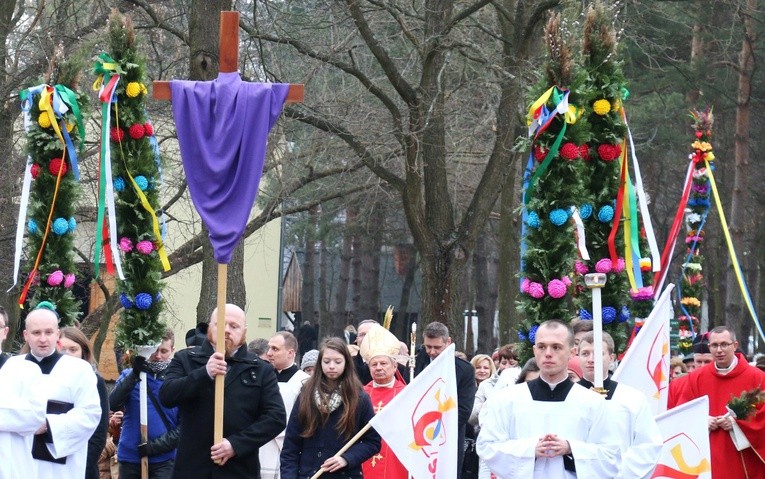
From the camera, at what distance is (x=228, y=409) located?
8.67 metres

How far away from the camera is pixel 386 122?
1962 centimetres

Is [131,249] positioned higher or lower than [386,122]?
lower

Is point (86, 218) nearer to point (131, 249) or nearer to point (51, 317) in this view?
point (131, 249)

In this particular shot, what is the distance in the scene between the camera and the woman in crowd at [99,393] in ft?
31.0

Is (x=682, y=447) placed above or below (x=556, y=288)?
below

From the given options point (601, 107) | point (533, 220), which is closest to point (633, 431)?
point (533, 220)

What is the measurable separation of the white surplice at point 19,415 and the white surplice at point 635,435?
150 inches

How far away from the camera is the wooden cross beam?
8984 mm

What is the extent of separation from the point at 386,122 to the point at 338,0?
2124mm

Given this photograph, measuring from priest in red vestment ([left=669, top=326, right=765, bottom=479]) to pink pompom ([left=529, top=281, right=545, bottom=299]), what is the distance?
1644mm

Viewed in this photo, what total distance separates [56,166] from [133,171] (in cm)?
101

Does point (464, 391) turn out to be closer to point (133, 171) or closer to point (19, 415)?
point (133, 171)

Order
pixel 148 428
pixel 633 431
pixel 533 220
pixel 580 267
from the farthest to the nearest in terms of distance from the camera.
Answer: pixel 580 267 < pixel 533 220 < pixel 148 428 < pixel 633 431

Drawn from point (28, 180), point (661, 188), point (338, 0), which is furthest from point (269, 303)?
point (28, 180)
